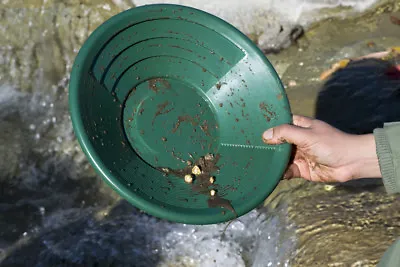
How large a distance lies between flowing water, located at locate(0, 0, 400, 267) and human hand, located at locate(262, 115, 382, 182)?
0.68 m

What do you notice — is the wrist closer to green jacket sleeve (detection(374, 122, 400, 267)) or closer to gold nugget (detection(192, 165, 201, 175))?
green jacket sleeve (detection(374, 122, 400, 267))

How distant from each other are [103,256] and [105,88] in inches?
56.8

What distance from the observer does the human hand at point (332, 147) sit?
2234 millimetres

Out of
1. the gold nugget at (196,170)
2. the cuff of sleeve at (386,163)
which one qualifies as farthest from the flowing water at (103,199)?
the gold nugget at (196,170)

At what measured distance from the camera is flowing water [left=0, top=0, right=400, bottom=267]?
297 cm

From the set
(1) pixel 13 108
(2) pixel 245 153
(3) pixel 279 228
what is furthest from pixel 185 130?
(1) pixel 13 108

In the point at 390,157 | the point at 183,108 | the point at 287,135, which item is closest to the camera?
the point at 390,157

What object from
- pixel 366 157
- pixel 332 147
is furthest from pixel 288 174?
pixel 366 157

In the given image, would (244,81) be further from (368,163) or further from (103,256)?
(103,256)

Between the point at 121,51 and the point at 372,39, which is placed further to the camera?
the point at 372,39

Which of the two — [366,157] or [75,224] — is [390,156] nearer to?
[366,157]

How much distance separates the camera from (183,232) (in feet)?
11.3

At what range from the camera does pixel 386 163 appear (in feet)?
6.71

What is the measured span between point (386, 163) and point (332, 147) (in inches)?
11.6
